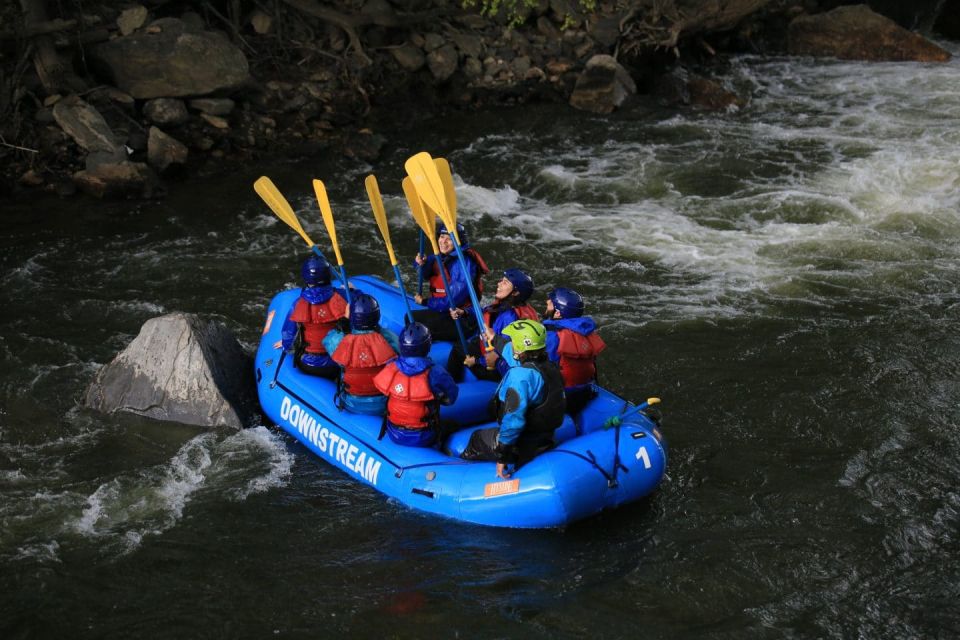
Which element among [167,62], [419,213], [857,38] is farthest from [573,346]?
[857,38]

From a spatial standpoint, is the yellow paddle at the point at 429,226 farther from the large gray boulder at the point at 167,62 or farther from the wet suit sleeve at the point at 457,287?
the large gray boulder at the point at 167,62

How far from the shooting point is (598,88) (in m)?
12.5

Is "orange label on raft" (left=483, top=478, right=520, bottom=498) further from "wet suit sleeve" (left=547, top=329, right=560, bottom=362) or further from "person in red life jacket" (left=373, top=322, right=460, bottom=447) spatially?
"wet suit sleeve" (left=547, top=329, right=560, bottom=362)

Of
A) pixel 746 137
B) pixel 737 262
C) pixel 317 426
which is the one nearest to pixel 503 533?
pixel 317 426

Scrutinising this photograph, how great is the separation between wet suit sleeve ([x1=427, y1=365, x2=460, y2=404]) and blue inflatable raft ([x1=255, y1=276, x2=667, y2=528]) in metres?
0.33

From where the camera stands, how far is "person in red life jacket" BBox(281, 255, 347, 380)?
19.6ft

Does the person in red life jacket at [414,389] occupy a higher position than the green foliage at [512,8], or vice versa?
the green foliage at [512,8]

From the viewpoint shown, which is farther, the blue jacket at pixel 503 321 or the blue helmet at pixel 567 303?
the blue jacket at pixel 503 321

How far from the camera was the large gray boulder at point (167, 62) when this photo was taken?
34.9ft

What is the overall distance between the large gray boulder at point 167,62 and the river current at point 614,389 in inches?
44.1

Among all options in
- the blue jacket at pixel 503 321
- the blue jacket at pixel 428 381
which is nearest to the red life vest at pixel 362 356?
the blue jacket at pixel 428 381

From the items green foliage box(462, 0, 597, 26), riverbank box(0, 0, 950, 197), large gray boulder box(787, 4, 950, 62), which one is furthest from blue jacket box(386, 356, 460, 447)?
large gray boulder box(787, 4, 950, 62)

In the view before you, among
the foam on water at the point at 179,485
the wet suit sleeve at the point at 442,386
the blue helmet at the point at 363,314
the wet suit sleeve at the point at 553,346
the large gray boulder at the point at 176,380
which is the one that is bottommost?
the foam on water at the point at 179,485

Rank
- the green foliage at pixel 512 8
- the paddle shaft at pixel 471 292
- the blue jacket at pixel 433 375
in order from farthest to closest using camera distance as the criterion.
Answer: the green foliage at pixel 512 8 → the paddle shaft at pixel 471 292 → the blue jacket at pixel 433 375
